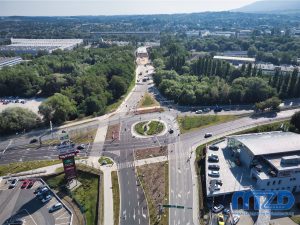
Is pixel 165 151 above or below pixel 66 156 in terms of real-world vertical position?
below

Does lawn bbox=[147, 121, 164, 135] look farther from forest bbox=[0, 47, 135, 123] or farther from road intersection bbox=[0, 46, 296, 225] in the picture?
forest bbox=[0, 47, 135, 123]

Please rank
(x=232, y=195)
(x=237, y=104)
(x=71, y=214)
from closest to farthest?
(x=71, y=214), (x=232, y=195), (x=237, y=104)

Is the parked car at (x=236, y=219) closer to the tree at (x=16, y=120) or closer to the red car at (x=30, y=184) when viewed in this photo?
the red car at (x=30, y=184)

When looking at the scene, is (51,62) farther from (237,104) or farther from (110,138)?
(237,104)

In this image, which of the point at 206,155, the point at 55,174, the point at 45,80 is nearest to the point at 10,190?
the point at 55,174

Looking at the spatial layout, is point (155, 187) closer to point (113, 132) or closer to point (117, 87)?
point (113, 132)

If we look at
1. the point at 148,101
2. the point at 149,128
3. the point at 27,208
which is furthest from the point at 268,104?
the point at 27,208

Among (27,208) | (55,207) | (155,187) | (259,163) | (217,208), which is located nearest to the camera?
(217,208)

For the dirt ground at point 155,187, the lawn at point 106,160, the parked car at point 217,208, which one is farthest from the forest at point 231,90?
the parked car at point 217,208
